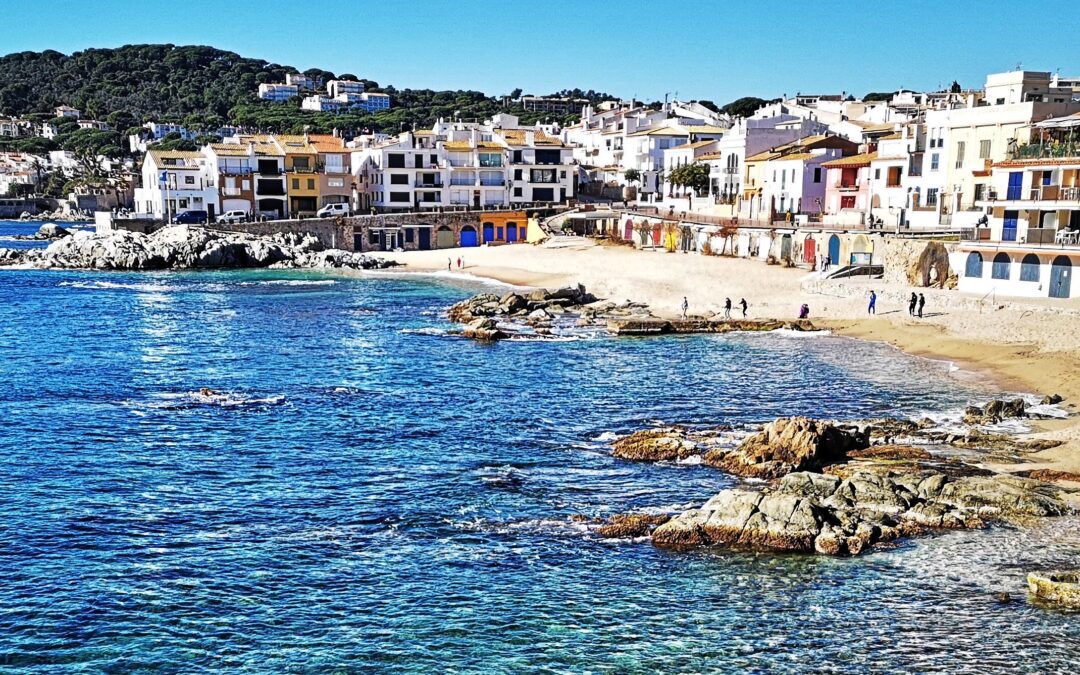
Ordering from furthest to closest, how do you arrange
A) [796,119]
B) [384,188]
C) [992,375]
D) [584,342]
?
[384,188], [796,119], [584,342], [992,375]

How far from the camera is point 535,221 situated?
10688 cm

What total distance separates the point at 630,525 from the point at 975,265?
Result: 4022cm

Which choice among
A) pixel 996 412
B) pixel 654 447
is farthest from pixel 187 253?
pixel 996 412

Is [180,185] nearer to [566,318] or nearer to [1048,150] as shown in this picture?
[566,318]

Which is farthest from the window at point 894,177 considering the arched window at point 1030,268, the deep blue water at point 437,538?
the deep blue water at point 437,538

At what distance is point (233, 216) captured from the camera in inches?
4272

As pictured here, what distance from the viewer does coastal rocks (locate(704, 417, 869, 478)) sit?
29859 millimetres

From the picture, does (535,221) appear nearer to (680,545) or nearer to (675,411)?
(675,411)

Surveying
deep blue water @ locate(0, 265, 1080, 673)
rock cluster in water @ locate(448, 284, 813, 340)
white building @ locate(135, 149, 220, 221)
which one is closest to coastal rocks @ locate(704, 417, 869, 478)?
deep blue water @ locate(0, 265, 1080, 673)

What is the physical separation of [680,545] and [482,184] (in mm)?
93147

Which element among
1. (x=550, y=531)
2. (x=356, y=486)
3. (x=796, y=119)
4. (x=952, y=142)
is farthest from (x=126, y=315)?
(x=796, y=119)

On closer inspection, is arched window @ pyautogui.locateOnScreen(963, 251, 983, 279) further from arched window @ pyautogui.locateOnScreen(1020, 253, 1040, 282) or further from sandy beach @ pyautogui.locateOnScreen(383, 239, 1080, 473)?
arched window @ pyautogui.locateOnScreen(1020, 253, 1040, 282)

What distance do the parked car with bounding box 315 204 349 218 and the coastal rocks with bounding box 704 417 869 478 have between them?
82.0m

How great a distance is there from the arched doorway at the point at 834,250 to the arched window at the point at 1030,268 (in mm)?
16634
